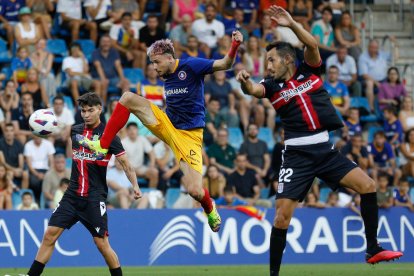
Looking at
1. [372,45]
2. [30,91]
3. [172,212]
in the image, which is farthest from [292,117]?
[372,45]

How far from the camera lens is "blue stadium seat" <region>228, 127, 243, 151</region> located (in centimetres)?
2123

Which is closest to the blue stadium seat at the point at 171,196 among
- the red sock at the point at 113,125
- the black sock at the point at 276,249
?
the red sock at the point at 113,125

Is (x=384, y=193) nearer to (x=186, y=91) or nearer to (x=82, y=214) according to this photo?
(x=186, y=91)

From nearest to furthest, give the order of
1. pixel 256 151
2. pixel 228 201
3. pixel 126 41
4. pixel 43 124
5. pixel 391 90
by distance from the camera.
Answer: pixel 43 124
pixel 228 201
pixel 256 151
pixel 126 41
pixel 391 90

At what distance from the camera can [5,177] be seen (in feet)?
60.6

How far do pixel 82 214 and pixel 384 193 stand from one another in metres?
8.41

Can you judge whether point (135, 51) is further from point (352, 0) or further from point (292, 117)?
point (292, 117)

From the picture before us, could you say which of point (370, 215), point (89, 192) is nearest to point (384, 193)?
point (370, 215)

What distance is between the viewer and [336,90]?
22.3 meters

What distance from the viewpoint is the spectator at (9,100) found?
65.6ft

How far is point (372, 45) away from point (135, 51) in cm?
544

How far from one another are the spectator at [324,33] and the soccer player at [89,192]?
11.9m

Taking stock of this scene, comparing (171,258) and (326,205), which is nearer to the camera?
(171,258)

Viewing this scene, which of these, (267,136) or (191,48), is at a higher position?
(191,48)
